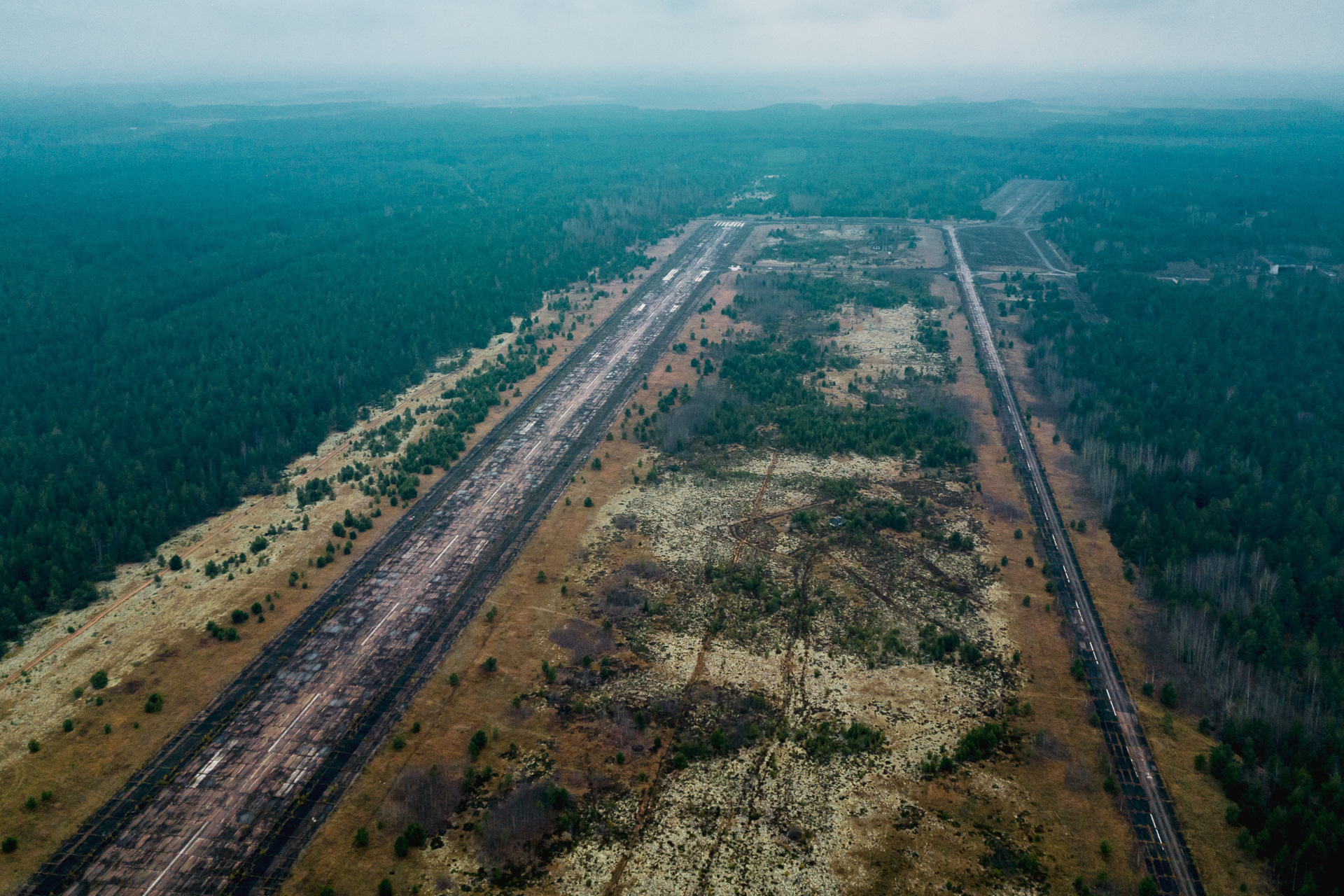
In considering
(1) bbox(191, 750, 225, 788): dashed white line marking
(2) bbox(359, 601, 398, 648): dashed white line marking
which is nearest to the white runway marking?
(2) bbox(359, 601, 398, 648): dashed white line marking

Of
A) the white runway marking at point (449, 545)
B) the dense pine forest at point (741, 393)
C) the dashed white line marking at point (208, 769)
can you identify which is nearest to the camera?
the dashed white line marking at point (208, 769)

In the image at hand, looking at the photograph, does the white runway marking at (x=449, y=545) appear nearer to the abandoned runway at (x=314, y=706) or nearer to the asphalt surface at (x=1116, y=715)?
the abandoned runway at (x=314, y=706)

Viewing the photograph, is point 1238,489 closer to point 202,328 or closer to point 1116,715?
point 1116,715

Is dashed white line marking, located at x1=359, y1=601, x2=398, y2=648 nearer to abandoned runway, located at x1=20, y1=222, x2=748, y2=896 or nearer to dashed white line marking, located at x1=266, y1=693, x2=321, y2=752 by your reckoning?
abandoned runway, located at x1=20, y1=222, x2=748, y2=896

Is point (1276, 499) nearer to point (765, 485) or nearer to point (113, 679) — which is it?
point (765, 485)

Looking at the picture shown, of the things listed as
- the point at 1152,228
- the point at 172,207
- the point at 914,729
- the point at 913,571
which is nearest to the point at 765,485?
the point at 913,571

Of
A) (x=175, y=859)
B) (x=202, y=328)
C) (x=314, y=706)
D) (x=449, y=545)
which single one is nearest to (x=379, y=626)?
(x=314, y=706)

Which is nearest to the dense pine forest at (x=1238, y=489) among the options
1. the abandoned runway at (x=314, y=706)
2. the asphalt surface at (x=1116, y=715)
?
the asphalt surface at (x=1116, y=715)
